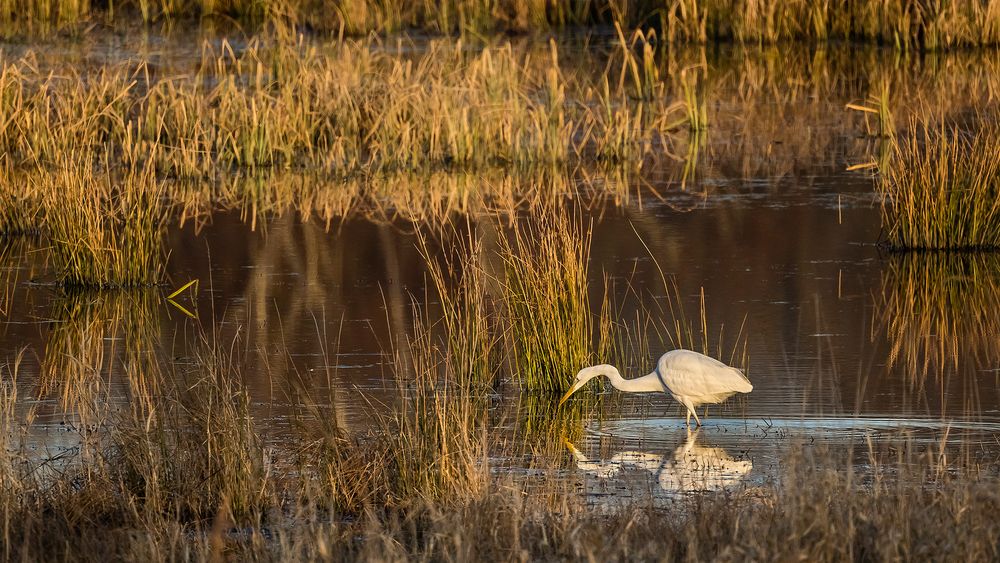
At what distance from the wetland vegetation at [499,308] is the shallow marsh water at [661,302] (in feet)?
0.13

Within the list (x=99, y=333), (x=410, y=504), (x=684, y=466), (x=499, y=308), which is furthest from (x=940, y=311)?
(x=410, y=504)

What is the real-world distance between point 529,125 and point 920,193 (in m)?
5.89

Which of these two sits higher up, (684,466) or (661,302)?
(661,302)

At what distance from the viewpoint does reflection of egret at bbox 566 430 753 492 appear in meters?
6.29

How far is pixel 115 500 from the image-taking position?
593 centimetres

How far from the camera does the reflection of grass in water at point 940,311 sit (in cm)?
862

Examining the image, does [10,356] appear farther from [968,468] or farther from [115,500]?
[968,468]

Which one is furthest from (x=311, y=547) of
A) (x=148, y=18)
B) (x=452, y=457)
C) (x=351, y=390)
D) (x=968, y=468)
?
(x=148, y=18)

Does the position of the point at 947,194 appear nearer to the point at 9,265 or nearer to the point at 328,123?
the point at 9,265

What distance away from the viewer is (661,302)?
1012cm

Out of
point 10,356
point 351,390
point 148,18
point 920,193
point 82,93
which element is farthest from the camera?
point 148,18

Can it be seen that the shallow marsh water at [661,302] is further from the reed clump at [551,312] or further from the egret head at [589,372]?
the reed clump at [551,312]

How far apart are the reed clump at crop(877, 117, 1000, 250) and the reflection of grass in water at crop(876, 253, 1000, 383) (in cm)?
13

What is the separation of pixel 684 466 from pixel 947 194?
5.24 m
